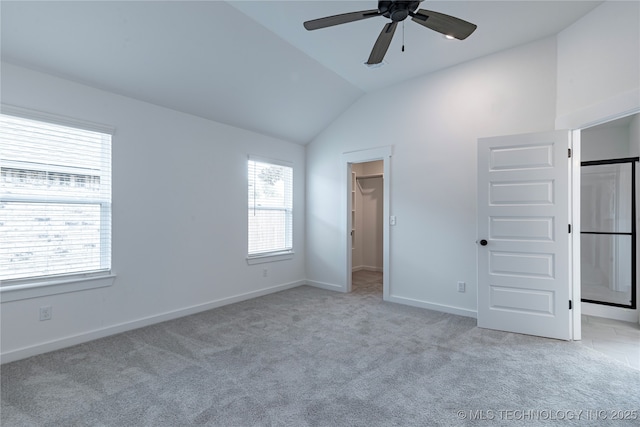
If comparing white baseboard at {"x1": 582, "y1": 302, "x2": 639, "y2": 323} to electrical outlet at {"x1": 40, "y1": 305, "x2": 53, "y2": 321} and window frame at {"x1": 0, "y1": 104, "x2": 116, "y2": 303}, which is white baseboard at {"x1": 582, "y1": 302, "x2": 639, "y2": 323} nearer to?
window frame at {"x1": 0, "y1": 104, "x2": 116, "y2": 303}

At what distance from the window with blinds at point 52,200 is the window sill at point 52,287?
0.26ft

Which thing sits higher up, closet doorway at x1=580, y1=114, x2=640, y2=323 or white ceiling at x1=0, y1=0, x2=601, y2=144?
white ceiling at x1=0, y1=0, x2=601, y2=144

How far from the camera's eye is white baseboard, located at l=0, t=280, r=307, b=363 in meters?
2.67

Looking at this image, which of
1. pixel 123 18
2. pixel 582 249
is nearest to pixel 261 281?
pixel 123 18

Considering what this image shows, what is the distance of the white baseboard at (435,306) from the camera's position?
12.4ft

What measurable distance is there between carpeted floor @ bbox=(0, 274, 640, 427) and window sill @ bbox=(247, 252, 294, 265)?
1314 millimetres

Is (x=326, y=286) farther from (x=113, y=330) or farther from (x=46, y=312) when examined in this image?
(x=46, y=312)

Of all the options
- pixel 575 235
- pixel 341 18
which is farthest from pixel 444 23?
pixel 575 235

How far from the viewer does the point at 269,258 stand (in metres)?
4.96

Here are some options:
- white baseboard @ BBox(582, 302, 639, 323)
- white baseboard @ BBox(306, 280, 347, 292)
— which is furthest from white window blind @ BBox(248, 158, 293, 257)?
white baseboard @ BBox(582, 302, 639, 323)

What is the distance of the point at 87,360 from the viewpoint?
265cm

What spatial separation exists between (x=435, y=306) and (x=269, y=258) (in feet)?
→ 8.46

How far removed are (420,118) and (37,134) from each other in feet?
13.9

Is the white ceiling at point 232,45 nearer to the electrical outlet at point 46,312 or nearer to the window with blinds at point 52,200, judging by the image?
the window with blinds at point 52,200
